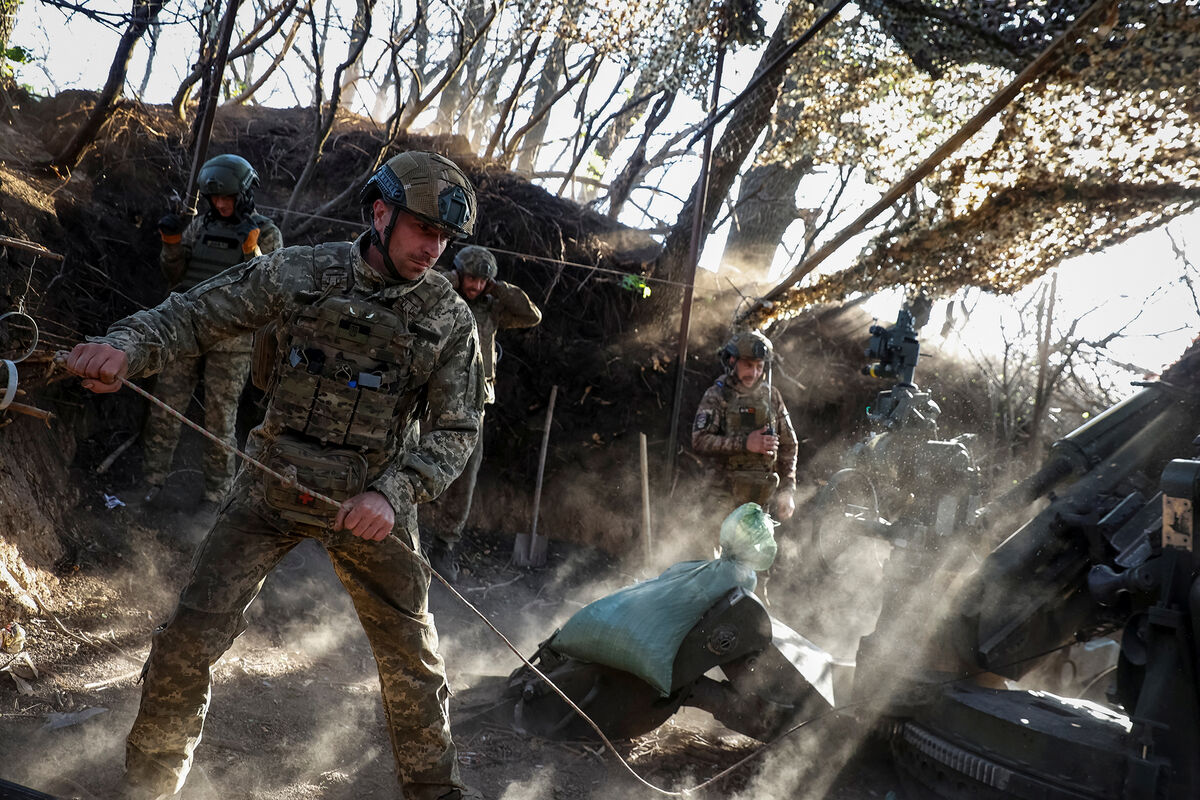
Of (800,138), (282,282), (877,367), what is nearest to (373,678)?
(282,282)

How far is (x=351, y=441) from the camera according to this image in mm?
2703

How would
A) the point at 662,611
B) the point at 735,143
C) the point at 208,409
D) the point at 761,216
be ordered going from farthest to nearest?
the point at 761,216
the point at 735,143
the point at 208,409
the point at 662,611

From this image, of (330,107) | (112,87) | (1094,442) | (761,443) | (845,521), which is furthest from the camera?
(330,107)

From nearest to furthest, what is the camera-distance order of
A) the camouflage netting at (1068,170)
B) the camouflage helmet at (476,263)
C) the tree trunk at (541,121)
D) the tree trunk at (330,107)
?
the camouflage netting at (1068,170), the camouflage helmet at (476,263), the tree trunk at (330,107), the tree trunk at (541,121)

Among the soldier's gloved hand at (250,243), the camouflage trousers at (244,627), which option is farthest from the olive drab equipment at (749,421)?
the camouflage trousers at (244,627)

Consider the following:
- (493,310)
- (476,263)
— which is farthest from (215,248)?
(493,310)

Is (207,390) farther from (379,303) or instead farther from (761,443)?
(761,443)

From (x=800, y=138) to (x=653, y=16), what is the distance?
208 cm

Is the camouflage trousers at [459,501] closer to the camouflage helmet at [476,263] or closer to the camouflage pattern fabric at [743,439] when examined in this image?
the camouflage helmet at [476,263]

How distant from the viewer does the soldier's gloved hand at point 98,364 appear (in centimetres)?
220

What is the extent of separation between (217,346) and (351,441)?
3.20 m

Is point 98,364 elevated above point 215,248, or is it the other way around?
point 215,248

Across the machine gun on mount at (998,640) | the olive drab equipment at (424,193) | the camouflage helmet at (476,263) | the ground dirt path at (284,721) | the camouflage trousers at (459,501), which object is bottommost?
the ground dirt path at (284,721)

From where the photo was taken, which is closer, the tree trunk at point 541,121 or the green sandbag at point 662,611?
the green sandbag at point 662,611
